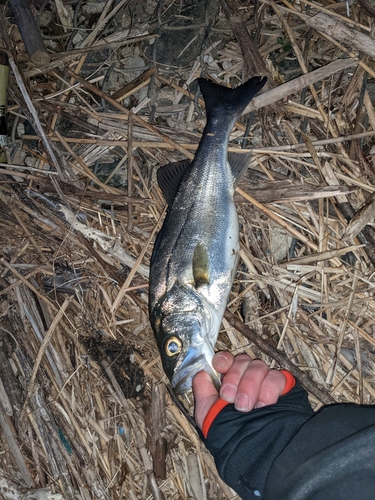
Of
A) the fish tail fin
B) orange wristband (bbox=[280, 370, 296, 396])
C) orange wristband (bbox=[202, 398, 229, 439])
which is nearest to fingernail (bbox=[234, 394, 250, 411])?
orange wristband (bbox=[202, 398, 229, 439])

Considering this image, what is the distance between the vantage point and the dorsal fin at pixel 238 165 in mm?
3416

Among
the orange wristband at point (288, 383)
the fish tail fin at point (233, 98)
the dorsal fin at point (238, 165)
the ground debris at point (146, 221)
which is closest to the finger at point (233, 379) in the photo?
the orange wristband at point (288, 383)

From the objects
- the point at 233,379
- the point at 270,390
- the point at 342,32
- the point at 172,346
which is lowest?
the point at 270,390

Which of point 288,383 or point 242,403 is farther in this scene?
point 288,383

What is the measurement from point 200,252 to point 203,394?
1.03m

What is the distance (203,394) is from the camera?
2.97 meters

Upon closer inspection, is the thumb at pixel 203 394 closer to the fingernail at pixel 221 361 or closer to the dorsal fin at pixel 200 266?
the fingernail at pixel 221 361

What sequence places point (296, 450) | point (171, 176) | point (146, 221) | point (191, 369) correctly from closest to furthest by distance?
point (296, 450)
point (191, 369)
point (171, 176)
point (146, 221)

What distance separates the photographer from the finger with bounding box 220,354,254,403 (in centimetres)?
288

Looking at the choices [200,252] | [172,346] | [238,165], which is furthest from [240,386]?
[238,165]

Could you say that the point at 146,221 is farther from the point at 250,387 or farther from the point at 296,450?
the point at 296,450

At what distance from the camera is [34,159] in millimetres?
4363

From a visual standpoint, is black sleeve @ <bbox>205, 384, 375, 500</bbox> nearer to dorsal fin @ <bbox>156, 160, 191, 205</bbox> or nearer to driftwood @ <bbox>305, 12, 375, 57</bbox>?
dorsal fin @ <bbox>156, 160, 191, 205</bbox>

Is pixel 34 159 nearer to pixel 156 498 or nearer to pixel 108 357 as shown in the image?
pixel 108 357
